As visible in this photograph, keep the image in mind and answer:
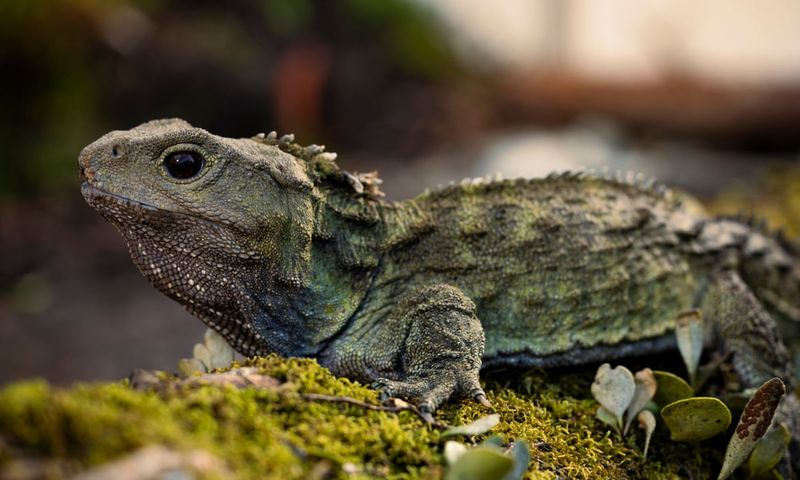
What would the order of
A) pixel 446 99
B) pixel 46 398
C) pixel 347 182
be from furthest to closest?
1. pixel 446 99
2. pixel 347 182
3. pixel 46 398

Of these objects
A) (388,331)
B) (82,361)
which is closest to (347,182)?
(388,331)

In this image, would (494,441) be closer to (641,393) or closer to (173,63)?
(641,393)

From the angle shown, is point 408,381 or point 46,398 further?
point 408,381

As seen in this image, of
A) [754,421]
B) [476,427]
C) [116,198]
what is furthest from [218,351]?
[754,421]

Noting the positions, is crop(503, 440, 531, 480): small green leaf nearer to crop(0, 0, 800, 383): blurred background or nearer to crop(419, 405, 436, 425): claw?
crop(419, 405, 436, 425): claw

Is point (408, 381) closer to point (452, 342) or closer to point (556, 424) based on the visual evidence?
point (452, 342)

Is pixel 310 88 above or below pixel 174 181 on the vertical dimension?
above

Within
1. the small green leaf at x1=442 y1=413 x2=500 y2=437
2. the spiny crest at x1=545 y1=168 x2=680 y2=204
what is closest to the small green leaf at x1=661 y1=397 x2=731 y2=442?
the small green leaf at x1=442 y1=413 x2=500 y2=437
